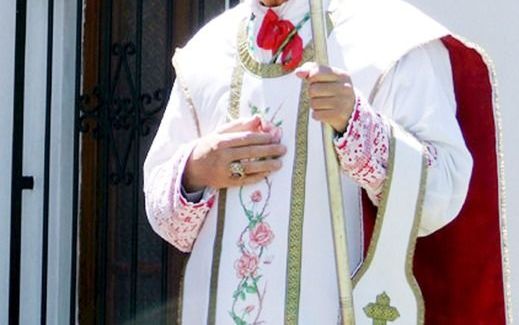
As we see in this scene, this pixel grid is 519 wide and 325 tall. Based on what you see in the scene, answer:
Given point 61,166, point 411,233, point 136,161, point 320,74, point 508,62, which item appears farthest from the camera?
point 61,166

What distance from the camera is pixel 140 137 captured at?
4074 millimetres

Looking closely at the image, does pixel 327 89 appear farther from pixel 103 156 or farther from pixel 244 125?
pixel 103 156

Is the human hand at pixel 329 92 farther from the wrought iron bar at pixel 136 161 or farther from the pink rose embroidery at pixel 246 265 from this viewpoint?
the wrought iron bar at pixel 136 161

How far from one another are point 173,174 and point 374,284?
45cm

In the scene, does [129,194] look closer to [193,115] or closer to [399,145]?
[193,115]

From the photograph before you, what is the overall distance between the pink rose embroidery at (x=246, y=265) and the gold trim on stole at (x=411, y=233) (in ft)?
0.69

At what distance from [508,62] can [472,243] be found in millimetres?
836

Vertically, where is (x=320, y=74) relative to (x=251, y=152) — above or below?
above

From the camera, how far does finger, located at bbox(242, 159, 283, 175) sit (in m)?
2.23

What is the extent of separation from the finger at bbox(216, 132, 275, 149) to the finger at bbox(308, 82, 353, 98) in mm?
226

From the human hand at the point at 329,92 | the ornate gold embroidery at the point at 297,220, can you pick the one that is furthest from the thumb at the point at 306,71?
the ornate gold embroidery at the point at 297,220

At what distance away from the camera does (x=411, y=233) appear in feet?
7.00

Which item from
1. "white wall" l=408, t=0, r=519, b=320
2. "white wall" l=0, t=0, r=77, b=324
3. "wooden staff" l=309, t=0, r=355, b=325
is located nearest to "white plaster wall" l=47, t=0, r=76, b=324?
Result: "white wall" l=0, t=0, r=77, b=324

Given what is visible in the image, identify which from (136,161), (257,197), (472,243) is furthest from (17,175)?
(472,243)
